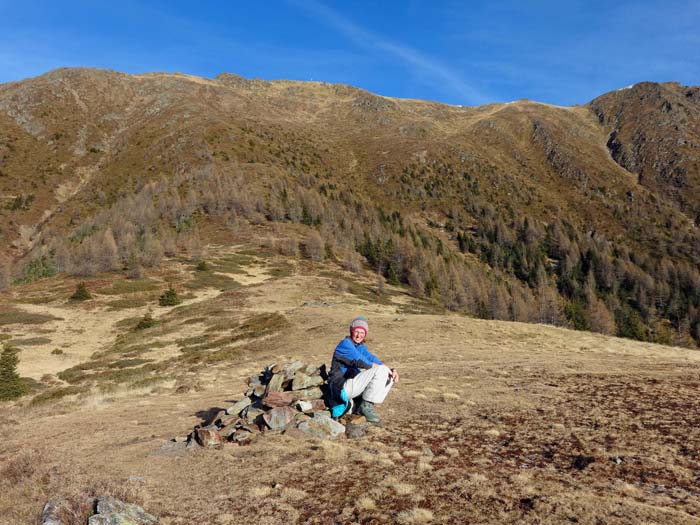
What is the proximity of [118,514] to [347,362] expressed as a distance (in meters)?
6.09

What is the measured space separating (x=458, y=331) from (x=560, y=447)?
2602cm

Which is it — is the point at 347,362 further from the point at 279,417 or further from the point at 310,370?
the point at 310,370

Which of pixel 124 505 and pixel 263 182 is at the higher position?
pixel 263 182

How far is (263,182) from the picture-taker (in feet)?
538

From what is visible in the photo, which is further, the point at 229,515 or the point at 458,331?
the point at 458,331

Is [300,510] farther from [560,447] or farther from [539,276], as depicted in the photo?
[539,276]

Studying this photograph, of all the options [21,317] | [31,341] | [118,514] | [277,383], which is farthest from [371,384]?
[21,317]

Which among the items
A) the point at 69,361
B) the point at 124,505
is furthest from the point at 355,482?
the point at 69,361

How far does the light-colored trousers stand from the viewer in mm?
11180

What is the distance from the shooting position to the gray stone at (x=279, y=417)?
11227 millimetres

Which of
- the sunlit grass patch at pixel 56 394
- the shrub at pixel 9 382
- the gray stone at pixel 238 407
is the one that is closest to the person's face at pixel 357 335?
the gray stone at pixel 238 407

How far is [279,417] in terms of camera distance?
37.3 feet

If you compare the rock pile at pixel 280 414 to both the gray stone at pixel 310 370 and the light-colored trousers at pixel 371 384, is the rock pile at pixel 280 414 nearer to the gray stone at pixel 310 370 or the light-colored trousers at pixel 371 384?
the gray stone at pixel 310 370

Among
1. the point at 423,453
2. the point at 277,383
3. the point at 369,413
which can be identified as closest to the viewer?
the point at 423,453
